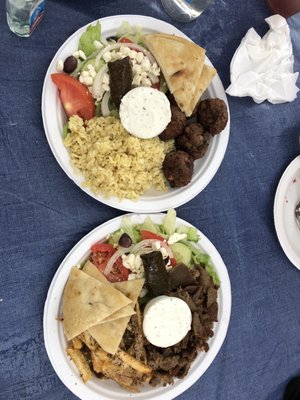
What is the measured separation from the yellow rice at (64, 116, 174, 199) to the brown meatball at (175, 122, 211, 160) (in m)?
0.10

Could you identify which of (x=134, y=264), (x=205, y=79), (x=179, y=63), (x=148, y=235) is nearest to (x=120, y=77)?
(x=179, y=63)

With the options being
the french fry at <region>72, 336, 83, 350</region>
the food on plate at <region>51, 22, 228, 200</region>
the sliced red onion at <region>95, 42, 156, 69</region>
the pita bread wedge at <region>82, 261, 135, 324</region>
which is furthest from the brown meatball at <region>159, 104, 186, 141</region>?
the french fry at <region>72, 336, 83, 350</region>

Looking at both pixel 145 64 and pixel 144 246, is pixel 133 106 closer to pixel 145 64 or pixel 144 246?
pixel 145 64

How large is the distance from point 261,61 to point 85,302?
130 cm

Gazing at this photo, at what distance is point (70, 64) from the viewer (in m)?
1.88

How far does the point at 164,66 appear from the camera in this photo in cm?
200

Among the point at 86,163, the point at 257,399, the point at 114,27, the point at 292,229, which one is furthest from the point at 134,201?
the point at 257,399

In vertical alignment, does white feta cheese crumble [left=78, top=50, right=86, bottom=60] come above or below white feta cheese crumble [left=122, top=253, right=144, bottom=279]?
above

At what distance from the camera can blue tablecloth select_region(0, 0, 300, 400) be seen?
1.88 m

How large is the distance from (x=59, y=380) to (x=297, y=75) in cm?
170

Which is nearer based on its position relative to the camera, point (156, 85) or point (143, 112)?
point (143, 112)

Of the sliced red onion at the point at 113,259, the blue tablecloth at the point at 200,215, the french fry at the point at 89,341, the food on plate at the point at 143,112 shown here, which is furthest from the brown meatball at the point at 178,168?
the french fry at the point at 89,341

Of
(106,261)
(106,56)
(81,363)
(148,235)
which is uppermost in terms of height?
(106,56)

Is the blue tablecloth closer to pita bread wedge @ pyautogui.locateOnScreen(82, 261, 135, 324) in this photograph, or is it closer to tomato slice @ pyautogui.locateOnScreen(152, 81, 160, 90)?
pita bread wedge @ pyautogui.locateOnScreen(82, 261, 135, 324)
